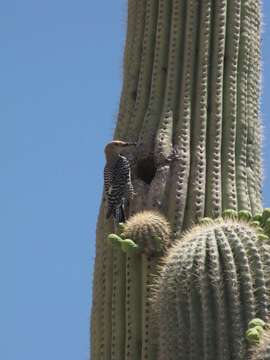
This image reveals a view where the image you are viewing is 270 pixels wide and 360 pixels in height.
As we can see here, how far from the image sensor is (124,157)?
1143 cm

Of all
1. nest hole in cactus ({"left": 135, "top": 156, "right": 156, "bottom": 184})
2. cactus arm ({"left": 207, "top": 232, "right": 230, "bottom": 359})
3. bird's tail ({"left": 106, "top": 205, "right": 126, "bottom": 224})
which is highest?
nest hole in cactus ({"left": 135, "top": 156, "right": 156, "bottom": 184})

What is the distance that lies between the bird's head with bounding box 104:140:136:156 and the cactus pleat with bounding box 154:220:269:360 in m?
3.17

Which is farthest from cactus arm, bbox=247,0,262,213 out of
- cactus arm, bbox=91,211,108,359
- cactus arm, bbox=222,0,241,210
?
cactus arm, bbox=91,211,108,359

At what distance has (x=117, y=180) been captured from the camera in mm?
11320

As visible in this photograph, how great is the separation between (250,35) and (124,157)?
1.61 meters

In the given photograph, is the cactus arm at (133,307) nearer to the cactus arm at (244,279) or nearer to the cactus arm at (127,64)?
the cactus arm at (127,64)

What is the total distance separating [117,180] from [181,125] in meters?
0.70

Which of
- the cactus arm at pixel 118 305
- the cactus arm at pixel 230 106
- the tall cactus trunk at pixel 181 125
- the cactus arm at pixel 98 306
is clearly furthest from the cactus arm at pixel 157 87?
the cactus arm at pixel 118 305

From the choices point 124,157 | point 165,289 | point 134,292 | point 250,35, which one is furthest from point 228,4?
point 165,289

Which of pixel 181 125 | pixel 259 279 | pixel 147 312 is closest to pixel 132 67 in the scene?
pixel 181 125

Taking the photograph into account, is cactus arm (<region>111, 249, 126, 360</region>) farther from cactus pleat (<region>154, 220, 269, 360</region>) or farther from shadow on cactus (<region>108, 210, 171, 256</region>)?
cactus pleat (<region>154, 220, 269, 360</region>)

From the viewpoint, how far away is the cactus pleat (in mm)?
7570

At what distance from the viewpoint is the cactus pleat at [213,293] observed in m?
7.57

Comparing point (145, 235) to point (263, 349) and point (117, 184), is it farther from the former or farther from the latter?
point (263, 349)
